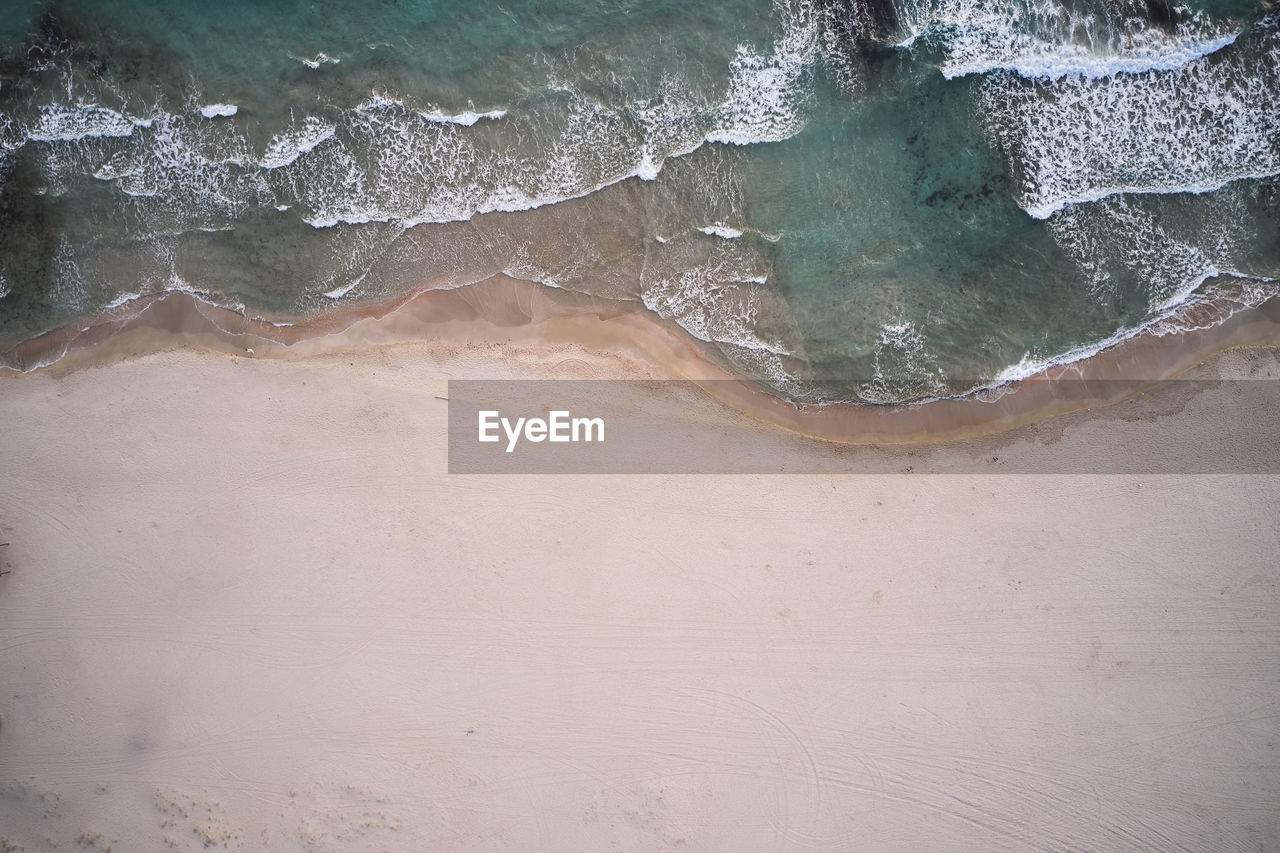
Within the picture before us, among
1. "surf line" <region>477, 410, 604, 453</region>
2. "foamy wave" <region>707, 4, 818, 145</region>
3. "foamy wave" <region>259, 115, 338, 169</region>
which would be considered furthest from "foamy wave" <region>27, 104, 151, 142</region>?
"foamy wave" <region>707, 4, 818, 145</region>

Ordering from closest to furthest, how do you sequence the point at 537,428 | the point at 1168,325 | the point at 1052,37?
the point at 537,428 → the point at 1168,325 → the point at 1052,37

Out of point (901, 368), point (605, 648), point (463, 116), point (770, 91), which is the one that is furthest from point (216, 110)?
point (901, 368)

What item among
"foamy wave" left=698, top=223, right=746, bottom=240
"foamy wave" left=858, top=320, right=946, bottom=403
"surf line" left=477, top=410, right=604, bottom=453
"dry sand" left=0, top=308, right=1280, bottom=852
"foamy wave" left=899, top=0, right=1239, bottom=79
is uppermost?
"foamy wave" left=899, top=0, right=1239, bottom=79

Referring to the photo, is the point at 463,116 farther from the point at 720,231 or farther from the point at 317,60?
the point at 720,231

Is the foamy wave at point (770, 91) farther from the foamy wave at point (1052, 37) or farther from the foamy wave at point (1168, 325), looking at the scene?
the foamy wave at point (1168, 325)

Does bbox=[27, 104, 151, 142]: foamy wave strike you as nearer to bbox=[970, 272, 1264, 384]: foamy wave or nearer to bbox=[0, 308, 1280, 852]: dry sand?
bbox=[0, 308, 1280, 852]: dry sand

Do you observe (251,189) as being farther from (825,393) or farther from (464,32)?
(825,393)

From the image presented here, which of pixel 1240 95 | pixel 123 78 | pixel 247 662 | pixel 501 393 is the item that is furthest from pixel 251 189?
pixel 1240 95
